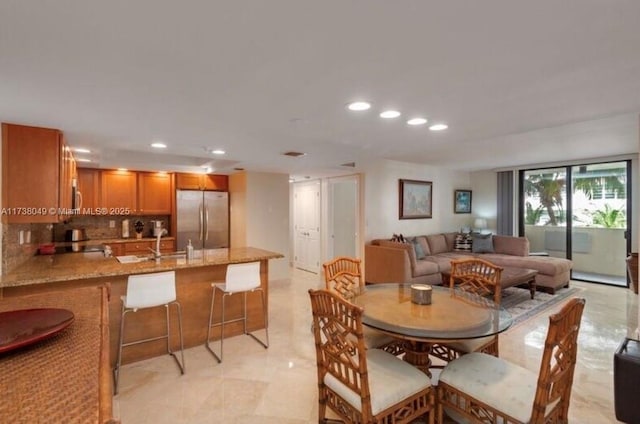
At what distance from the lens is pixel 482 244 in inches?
251

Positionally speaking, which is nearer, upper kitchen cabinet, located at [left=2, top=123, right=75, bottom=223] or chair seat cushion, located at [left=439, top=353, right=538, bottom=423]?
chair seat cushion, located at [left=439, top=353, right=538, bottom=423]

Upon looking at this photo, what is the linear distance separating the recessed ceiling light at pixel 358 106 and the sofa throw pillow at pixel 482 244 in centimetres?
507

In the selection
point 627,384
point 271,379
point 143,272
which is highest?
point 143,272

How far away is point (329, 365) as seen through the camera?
1.95m

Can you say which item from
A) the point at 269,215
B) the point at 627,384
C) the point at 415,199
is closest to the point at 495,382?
the point at 627,384

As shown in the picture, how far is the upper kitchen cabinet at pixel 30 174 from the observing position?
8.56 feet

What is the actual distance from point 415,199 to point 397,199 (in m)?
0.53

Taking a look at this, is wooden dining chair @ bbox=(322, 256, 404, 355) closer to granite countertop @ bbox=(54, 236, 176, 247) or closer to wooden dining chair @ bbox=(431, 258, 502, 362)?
wooden dining chair @ bbox=(431, 258, 502, 362)

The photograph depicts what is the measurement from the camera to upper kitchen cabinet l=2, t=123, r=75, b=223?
2.61 meters

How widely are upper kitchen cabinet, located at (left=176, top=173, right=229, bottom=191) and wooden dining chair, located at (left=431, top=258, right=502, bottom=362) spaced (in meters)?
4.52

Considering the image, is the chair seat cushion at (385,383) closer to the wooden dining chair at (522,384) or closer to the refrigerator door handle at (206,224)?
the wooden dining chair at (522,384)

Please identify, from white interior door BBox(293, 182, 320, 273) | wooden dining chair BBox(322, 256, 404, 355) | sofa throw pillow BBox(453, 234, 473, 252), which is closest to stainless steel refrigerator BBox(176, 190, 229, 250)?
white interior door BBox(293, 182, 320, 273)

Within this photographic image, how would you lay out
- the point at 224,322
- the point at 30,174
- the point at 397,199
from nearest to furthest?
the point at 30,174 → the point at 224,322 → the point at 397,199

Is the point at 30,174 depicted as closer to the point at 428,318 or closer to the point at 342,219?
the point at 428,318
